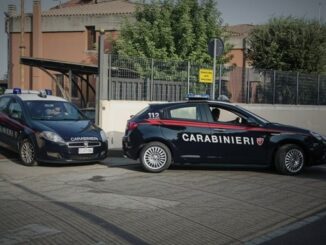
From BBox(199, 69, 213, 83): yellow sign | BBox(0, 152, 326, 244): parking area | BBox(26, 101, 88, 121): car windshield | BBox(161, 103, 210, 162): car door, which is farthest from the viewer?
BBox(199, 69, 213, 83): yellow sign

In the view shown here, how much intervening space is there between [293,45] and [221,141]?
48.7 feet

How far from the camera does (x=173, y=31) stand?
25.8 metres

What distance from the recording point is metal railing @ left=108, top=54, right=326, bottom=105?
15.3 m

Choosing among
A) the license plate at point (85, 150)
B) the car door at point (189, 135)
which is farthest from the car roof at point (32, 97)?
the car door at point (189, 135)

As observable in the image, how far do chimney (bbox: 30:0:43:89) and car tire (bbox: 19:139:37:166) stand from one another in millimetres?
25016

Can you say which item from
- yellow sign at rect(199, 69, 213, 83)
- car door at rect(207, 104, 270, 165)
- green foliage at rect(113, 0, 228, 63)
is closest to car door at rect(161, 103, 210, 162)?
car door at rect(207, 104, 270, 165)

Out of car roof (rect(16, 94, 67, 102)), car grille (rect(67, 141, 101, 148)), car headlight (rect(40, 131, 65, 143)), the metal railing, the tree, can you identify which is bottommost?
car grille (rect(67, 141, 101, 148))

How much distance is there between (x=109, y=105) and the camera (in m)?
14.8

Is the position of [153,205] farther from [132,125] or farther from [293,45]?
[293,45]

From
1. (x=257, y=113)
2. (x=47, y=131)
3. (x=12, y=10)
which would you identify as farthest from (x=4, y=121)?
(x=12, y=10)

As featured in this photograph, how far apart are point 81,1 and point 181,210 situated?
4237cm

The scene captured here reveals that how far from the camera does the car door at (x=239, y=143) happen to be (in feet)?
34.0

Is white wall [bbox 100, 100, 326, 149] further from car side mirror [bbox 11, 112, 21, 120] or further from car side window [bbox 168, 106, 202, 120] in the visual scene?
car side window [bbox 168, 106, 202, 120]

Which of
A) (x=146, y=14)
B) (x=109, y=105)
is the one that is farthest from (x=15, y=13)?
(x=109, y=105)
